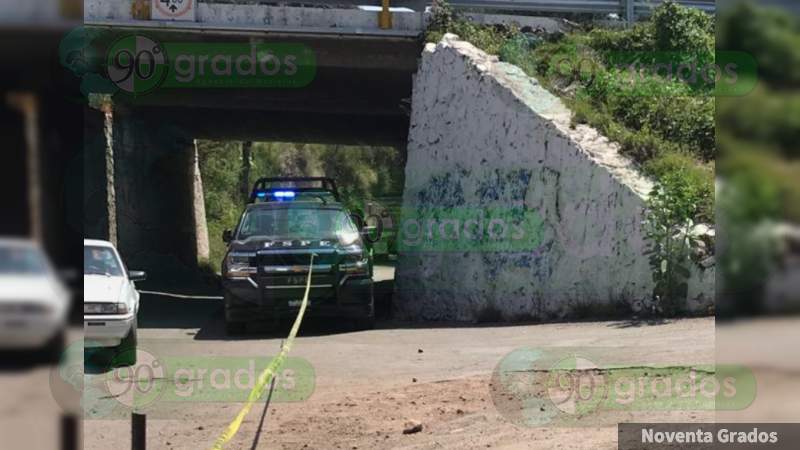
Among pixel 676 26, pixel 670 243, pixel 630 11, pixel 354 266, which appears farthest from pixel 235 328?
pixel 630 11

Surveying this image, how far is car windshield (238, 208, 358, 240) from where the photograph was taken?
513 inches

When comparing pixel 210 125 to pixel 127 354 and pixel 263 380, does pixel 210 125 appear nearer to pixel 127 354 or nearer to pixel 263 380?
pixel 127 354

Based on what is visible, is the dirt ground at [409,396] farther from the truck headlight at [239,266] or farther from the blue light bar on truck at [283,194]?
the blue light bar on truck at [283,194]

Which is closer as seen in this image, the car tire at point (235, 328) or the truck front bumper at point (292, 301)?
the truck front bumper at point (292, 301)

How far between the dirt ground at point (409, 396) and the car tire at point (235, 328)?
0.16 meters

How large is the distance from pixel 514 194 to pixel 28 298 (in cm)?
1244

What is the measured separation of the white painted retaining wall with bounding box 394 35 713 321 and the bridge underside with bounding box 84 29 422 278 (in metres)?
1.76

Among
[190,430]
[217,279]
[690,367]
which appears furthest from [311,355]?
[217,279]

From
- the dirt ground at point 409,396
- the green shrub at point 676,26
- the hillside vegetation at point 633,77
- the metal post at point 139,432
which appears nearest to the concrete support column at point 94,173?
the metal post at point 139,432

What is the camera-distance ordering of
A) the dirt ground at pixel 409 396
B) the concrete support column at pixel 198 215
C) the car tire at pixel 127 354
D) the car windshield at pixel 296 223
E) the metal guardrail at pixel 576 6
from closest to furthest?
the dirt ground at pixel 409 396, the car tire at pixel 127 354, the car windshield at pixel 296 223, the metal guardrail at pixel 576 6, the concrete support column at pixel 198 215

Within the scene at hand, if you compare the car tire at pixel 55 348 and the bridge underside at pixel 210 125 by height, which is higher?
the car tire at pixel 55 348

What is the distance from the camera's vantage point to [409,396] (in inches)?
314

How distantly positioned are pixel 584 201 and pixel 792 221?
36.6 ft

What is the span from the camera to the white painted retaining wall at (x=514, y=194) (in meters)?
12.2
